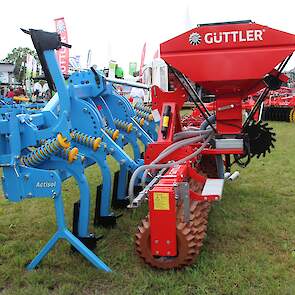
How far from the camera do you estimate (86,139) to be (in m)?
3.80

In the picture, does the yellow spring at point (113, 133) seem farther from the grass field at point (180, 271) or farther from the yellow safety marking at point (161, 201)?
the yellow safety marking at point (161, 201)

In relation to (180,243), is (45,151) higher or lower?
higher

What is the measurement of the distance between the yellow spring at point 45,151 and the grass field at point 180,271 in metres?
0.84

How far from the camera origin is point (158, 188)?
10.2ft

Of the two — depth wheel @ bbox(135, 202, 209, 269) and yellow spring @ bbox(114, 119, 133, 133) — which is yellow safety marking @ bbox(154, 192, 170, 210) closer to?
depth wheel @ bbox(135, 202, 209, 269)

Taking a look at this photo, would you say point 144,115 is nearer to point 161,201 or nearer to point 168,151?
point 168,151

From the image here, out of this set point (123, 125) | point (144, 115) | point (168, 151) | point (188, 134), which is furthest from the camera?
point (144, 115)

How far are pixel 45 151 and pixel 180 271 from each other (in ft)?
4.34

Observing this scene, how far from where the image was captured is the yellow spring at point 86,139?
372cm

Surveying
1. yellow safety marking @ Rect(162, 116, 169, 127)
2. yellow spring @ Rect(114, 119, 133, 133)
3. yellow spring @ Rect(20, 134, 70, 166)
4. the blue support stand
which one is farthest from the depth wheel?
yellow spring @ Rect(114, 119, 133, 133)

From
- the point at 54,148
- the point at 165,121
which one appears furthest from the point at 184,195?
the point at 165,121

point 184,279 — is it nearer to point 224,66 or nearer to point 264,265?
point 264,265

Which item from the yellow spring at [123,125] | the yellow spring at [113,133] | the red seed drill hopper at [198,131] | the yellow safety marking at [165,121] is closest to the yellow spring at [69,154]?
the red seed drill hopper at [198,131]

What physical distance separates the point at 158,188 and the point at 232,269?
0.85 metres
